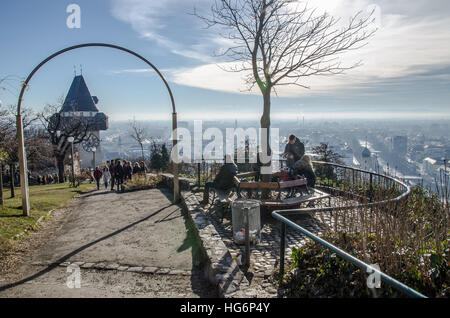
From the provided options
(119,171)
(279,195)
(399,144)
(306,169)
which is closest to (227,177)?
(279,195)

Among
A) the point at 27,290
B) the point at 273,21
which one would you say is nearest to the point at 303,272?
the point at 27,290

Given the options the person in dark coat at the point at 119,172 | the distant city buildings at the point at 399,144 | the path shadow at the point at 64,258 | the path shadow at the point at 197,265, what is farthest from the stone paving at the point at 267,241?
the distant city buildings at the point at 399,144

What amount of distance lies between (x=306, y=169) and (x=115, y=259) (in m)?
5.57

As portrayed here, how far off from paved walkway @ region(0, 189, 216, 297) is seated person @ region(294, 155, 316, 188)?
353cm

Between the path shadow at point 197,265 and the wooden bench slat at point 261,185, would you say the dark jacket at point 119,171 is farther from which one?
the wooden bench slat at point 261,185

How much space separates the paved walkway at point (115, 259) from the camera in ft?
15.5

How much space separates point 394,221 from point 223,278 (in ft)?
7.92

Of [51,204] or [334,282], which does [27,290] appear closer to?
[334,282]

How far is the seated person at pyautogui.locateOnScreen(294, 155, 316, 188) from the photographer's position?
908 centimetres

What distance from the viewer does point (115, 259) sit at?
232 inches

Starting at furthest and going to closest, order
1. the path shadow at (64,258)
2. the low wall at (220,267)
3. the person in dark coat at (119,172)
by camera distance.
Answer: the person in dark coat at (119,172) → the path shadow at (64,258) → the low wall at (220,267)

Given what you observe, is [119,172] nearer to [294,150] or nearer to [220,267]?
[294,150]

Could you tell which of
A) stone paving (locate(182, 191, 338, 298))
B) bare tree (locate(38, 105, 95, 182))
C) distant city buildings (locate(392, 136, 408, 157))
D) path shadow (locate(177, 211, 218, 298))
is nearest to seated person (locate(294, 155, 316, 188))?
stone paving (locate(182, 191, 338, 298))

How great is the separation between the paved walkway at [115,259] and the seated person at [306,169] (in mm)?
3527
